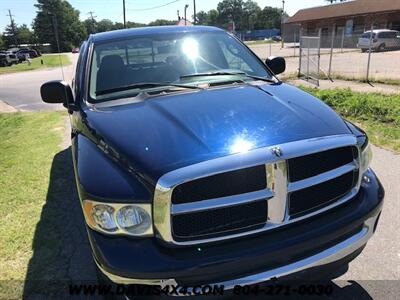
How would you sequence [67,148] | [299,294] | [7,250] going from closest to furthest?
[299,294] < [7,250] < [67,148]

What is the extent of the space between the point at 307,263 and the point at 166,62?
2.29 metres

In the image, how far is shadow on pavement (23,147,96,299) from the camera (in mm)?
3262

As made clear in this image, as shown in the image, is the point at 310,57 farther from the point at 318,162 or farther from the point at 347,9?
the point at 347,9

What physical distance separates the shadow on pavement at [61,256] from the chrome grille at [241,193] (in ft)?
1.50

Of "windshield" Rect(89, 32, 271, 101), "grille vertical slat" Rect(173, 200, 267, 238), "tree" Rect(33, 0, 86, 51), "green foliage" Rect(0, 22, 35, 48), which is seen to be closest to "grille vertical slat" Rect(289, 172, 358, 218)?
"grille vertical slat" Rect(173, 200, 267, 238)

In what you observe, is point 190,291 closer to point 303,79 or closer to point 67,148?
point 67,148

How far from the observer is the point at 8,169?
6.22 m

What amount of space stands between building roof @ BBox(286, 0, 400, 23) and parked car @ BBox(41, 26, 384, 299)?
1904 inches

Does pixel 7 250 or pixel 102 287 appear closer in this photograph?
pixel 102 287

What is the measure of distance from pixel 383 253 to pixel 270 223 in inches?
65.4

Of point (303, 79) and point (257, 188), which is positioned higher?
point (257, 188)

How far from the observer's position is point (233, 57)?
4195 millimetres

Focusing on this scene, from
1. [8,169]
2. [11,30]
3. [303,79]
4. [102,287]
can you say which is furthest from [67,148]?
[11,30]

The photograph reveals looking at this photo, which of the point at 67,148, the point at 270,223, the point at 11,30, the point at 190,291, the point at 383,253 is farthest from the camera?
the point at 11,30
